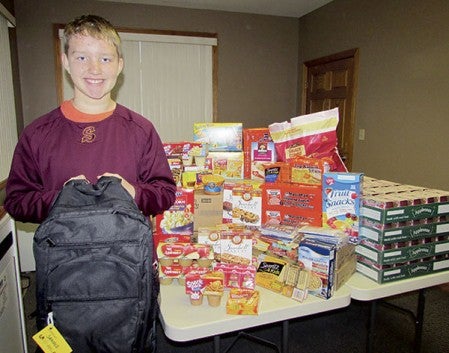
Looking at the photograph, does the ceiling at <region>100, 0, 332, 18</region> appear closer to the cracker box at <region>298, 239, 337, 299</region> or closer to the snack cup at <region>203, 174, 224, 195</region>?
the snack cup at <region>203, 174, 224, 195</region>

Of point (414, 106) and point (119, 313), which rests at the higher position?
point (414, 106)

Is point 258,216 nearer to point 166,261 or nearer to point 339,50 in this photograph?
point 166,261

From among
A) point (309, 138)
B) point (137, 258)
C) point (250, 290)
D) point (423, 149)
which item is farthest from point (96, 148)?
point (423, 149)

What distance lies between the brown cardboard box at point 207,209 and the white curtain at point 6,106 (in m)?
2.31

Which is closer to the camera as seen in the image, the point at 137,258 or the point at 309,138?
the point at 137,258

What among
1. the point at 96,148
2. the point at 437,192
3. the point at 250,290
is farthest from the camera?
the point at 437,192

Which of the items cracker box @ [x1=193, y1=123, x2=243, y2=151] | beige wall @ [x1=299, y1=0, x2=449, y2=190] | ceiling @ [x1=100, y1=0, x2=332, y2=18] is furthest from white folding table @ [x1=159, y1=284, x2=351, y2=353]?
A: ceiling @ [x1=100, y1=0, x2=332, y2=18]

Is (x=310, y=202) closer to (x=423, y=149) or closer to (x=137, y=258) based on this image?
(x=137, y=258)

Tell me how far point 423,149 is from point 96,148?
3203 mm

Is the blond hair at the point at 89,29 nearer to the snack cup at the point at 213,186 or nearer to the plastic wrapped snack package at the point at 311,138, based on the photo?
the snack cup at the point at 213,186

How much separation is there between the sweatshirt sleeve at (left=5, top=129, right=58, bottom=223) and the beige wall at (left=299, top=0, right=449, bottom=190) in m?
3.25

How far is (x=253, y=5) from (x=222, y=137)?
3.39m

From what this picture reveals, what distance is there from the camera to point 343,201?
142cm

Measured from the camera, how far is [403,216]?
1344 millimetres
